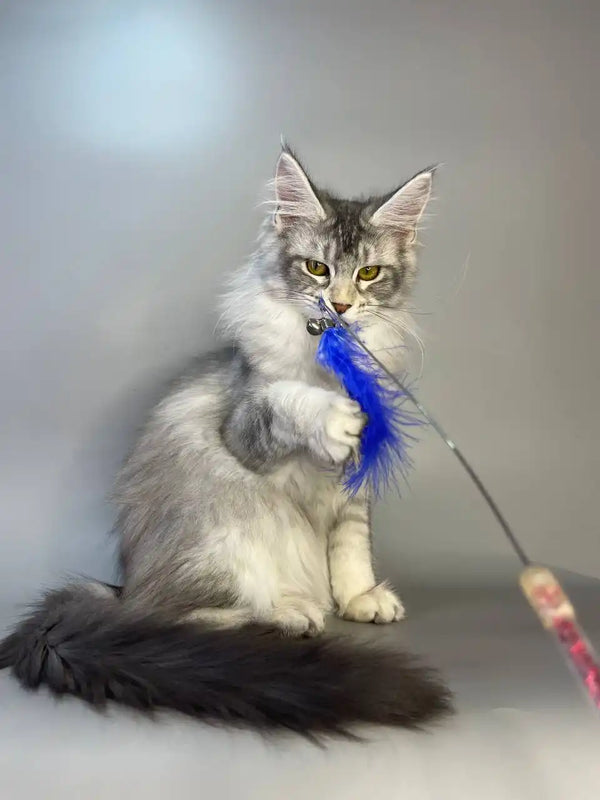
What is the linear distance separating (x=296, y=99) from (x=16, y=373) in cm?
118

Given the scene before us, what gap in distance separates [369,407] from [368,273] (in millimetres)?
473

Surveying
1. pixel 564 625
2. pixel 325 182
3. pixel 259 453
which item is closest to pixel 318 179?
pixel 325 182

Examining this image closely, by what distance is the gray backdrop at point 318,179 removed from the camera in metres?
2.61

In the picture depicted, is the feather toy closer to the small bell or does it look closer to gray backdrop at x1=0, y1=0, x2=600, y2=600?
the small bell

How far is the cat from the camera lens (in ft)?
4.94

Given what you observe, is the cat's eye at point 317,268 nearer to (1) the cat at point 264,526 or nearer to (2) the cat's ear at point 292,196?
(1) the cat at point 264,526

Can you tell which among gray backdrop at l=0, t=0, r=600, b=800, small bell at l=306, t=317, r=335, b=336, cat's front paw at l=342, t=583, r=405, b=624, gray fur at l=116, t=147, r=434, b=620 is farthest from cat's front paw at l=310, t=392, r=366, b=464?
gray backdrop at l=0, t=0, r=600, b=800

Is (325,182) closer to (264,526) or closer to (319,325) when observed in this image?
(319,325)

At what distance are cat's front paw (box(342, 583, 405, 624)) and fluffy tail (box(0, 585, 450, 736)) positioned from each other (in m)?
0.42

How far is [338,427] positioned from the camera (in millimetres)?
1627

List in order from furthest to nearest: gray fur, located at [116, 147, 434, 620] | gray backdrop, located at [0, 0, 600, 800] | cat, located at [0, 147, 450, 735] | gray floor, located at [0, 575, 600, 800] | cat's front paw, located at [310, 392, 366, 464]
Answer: gray backdrop, located at [0, 0, 600, 800], gray fur, located at [116, 147, 434, 620], cat's front paw, located at [310, 392, 366, 464], cat, located at [0, 147, 450, 735], gray floor, located at [0, 575, 600, 800]

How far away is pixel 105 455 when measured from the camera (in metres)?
2.62

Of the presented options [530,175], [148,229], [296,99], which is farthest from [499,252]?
[148,229]

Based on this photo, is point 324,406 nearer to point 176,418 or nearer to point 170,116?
point 176,418
